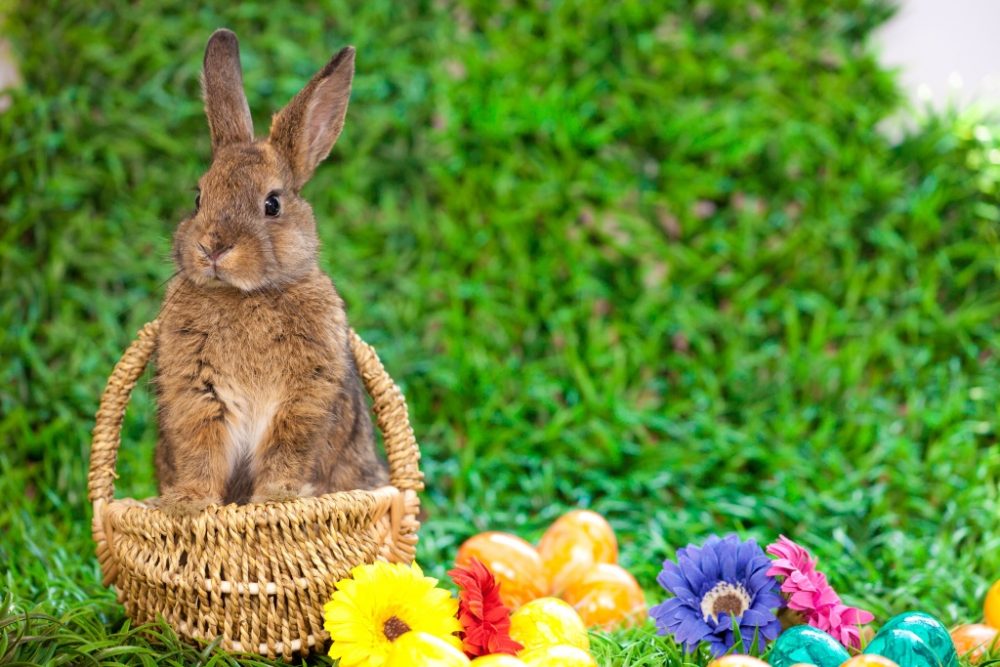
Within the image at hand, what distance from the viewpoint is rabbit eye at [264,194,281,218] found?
1858mm

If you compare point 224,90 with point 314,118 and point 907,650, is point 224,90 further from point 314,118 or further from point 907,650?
point 907,650

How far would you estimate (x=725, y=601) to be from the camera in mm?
1896

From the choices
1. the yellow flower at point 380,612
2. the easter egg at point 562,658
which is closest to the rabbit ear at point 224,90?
the yellow flower at point 380,612

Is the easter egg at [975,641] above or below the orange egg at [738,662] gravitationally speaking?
above

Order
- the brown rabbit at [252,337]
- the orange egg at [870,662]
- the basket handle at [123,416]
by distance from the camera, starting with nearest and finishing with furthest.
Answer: the orange egg at [870,662] → the brown rabbit at [252,337] → the basket handle at [123,416]

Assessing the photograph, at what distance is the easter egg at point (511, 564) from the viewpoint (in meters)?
2.19

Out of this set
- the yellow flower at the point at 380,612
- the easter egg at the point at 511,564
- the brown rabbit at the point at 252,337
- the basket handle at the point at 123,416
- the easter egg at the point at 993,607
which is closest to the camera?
the yellow flower at the point at 380,612

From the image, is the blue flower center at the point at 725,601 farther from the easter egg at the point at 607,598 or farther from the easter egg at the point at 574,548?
the easter egg at the point at 574,548

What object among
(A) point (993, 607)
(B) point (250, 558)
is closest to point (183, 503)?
(B) point (250, 558)

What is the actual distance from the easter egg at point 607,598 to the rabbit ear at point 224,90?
1086 millimetres

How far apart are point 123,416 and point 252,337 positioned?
12.2 inches

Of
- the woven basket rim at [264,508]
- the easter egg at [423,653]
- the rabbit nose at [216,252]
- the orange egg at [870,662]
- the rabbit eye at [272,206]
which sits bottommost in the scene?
the easter egg at [423,653]

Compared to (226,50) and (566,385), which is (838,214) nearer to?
(566,385)

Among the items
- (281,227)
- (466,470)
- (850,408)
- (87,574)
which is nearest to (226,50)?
(281,227)
